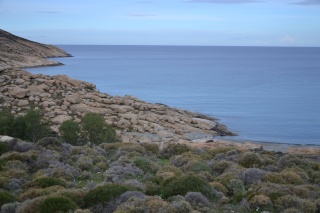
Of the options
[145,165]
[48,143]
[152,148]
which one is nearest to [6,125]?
[48,143]

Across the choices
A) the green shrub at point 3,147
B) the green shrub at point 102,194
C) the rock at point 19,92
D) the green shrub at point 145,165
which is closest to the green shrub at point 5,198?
the green shrub at point 102,194

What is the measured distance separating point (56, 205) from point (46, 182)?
4.03m

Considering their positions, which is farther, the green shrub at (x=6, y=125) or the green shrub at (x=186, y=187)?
the green shrub at (x=6, y=125)

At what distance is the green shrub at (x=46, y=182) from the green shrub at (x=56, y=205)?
354cm

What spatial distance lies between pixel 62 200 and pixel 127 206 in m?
1.97

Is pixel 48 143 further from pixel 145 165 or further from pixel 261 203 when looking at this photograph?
pixel 261 203

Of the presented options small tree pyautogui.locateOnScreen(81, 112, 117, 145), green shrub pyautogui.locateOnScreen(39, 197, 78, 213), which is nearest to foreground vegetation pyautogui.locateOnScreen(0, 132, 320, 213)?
green shrub pyautogui.locateOnScreen(39, 197, 78, 213)

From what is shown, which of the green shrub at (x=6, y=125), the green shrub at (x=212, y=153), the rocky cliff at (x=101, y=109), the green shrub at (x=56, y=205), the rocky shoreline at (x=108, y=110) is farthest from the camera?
the rocky cliff at (x=101, y=109)

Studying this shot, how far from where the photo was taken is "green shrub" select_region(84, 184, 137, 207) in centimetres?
1534

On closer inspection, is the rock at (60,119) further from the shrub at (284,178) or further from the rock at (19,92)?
the shrub at (284,178)

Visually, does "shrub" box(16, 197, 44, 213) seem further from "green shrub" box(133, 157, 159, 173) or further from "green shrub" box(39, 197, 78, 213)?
"green shrub" box(133, 157, 159, 173)

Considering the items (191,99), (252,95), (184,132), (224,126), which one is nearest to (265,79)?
(252,95)

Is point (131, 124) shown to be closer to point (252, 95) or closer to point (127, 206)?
point (127, 206)

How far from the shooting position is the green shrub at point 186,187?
54.8 ft
